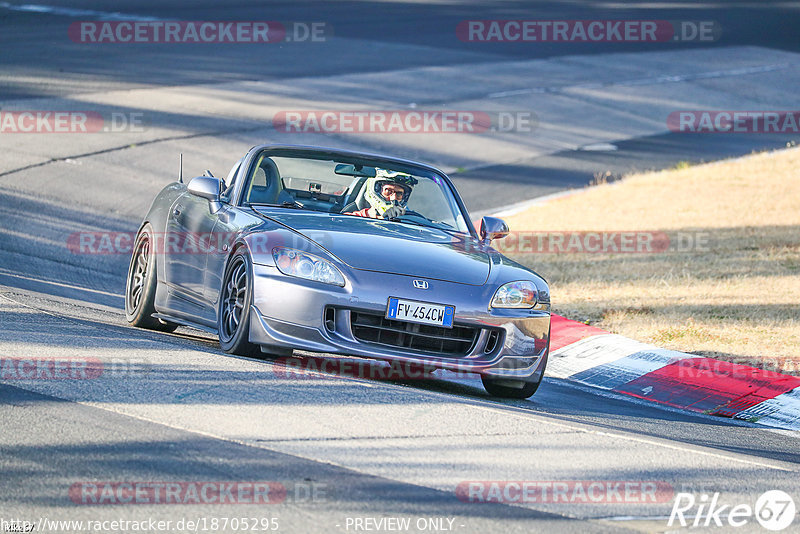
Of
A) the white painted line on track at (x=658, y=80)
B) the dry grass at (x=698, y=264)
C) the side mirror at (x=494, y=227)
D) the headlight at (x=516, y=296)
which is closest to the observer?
the headlight at (x=516, y=296)

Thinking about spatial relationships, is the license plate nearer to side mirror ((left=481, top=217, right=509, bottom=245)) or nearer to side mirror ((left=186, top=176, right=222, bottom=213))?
side mirror ((left=481, top=217, right=509, bottom=245))

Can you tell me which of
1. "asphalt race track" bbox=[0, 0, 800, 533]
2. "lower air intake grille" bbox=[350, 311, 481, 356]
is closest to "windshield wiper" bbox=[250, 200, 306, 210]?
"asphalt race track" bbox=[0, 0, 800, 533]

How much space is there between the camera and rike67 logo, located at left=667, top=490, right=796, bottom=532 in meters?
4.90

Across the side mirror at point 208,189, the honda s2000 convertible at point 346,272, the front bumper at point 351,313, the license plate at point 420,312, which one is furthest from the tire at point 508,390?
the side mirror at point 208,189

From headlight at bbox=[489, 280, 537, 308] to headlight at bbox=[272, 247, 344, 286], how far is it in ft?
3.26

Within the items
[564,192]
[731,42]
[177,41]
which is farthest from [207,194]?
[731,42]

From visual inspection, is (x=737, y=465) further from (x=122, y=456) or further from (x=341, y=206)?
(x=341, y=206)

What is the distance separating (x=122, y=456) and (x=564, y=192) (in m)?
14.8

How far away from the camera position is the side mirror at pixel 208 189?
26.6ft

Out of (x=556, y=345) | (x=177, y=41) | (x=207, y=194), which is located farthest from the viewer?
(x=177, y=41)

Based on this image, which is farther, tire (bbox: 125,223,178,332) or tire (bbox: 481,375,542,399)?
tire (bbox: 125,223,178,332)

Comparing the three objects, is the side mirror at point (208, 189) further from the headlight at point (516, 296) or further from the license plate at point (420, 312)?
the headlight at point (516, 296)

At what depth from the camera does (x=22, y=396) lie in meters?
5.77

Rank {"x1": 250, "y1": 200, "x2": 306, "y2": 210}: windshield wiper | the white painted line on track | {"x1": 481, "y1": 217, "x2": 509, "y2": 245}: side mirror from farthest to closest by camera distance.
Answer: the white painted line on track < {"x1": 481, "y1": 217, "x2": 509, "y2": 245}: side mirror < {"x1": 250, "y1": 200, "x2": 306, "y2": 210}: windshield wiper
